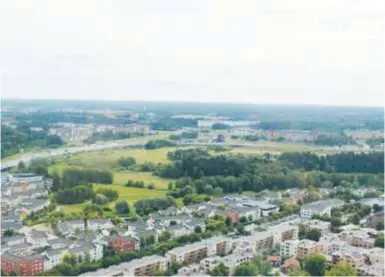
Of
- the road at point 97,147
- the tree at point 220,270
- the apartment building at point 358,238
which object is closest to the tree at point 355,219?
the apartment building at point 358,238

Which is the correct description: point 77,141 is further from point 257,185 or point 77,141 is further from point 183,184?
point 257,185

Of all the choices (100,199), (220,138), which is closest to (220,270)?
(100,199)

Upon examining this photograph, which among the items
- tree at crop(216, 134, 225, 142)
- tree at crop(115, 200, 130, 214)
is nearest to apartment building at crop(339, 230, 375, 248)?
tree at crop(115, 200, 130, 214)

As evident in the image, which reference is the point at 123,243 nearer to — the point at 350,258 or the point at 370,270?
the point at 350,258

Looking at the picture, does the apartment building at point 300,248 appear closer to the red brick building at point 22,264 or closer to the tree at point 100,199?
the red brick building at point 22,264

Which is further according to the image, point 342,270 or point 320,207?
point 320,207

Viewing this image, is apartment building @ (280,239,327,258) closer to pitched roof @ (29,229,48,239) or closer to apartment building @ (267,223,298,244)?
apartment building @ (267,223,298,244)

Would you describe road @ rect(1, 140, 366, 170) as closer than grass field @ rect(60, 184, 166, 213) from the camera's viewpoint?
No
